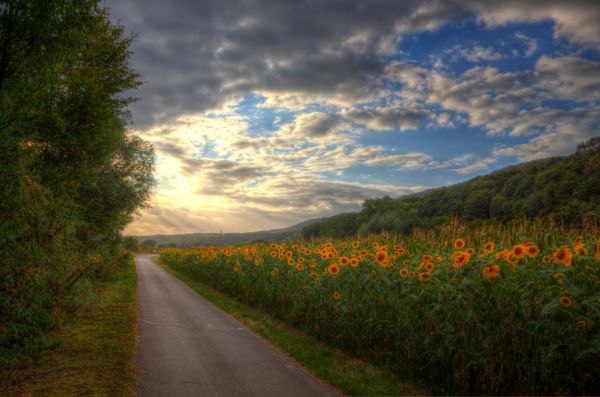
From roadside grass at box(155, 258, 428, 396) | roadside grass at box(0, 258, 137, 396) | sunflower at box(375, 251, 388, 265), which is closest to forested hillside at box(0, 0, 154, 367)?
roadside grass at box(0, 258, 137, 396)

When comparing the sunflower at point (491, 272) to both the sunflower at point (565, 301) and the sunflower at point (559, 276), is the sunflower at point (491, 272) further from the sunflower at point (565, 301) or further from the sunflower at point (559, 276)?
the sunflower at point (565, 301)

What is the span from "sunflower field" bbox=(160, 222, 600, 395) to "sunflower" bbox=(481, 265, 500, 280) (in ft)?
0.05

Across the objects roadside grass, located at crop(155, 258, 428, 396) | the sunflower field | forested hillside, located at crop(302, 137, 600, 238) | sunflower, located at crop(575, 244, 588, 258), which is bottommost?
roadside grass, located at crop(155, 258, 428, 396)

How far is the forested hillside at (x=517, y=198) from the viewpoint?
32.7 m

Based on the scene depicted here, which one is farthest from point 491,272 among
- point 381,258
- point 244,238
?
point 244,238

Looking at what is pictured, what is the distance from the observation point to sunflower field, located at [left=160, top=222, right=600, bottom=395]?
4578 millimetres

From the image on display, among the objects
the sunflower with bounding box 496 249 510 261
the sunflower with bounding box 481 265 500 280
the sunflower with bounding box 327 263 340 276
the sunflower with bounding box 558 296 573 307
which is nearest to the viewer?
the sunflower with bounding box 558 296 573 307

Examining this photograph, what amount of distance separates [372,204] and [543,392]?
241 ft

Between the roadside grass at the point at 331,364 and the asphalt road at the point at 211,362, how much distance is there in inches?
8.8

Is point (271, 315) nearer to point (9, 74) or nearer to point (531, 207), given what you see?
point (9, 74)

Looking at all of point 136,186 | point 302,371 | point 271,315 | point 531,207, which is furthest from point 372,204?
point 302,371

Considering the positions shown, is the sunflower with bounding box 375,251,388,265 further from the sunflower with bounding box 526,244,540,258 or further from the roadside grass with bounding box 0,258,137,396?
the roadside grass with bounding box 0,258,137,396

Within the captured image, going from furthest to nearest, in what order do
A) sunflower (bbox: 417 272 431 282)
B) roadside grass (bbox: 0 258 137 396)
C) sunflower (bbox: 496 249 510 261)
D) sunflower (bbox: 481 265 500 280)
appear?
sunflower (bbox: 417 272 431 282) → roadside grass (bbox: 0 258 137 396) → sunflower (bbox: 496 249 510 261) → sunflower (bbox: 481 265 500 280)

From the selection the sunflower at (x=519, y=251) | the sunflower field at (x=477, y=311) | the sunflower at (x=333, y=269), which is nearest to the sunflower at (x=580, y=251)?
the sunflower field at (x=477, y=311)
